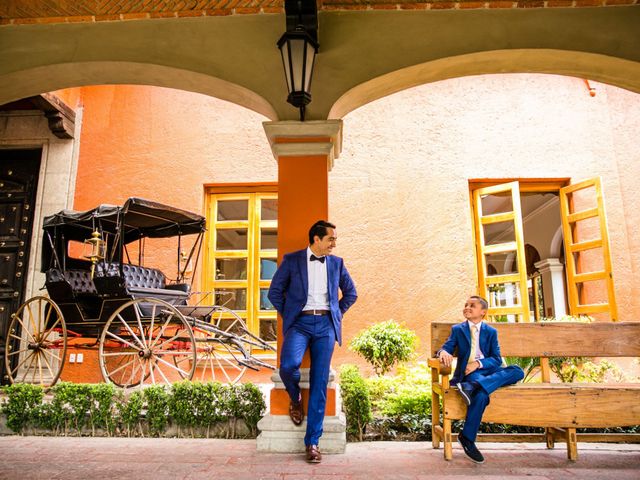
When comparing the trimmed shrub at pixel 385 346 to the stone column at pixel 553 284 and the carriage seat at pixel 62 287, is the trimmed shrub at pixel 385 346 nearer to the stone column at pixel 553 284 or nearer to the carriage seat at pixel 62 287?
the carriage seat at pixel 62 287

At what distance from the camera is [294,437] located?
4.07 m

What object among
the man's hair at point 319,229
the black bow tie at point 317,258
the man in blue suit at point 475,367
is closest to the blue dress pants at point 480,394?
the man in blue suit at point 475,367

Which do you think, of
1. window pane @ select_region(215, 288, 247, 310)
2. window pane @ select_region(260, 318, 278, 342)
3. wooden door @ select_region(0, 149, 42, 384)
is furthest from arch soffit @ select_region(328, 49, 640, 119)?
wooden door @ select_region(0, 149, 42, 384)

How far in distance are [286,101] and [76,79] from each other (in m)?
2.28


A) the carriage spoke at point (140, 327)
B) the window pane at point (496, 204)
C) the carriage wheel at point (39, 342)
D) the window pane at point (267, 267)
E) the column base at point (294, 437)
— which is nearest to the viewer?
the column base at point (294, 437)

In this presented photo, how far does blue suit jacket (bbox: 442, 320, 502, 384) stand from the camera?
381cm

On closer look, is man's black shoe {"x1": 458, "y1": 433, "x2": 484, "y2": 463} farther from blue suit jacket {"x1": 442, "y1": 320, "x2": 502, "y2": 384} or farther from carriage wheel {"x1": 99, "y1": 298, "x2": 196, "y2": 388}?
carriage wheel {"x1": 99, "y1": 298, "x2": 196, "y2": 388}

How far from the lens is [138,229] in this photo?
266 inches

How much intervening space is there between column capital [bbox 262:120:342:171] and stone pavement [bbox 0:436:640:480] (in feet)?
8.27

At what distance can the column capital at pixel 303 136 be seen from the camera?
455 cm

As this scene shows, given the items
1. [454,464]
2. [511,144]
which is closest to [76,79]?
[454,464]

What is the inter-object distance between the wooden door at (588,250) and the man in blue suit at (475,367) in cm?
390

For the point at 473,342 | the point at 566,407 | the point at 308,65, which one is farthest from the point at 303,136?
the point at 566,407

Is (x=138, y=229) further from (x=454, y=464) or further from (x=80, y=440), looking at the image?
(x=454, y=464)
